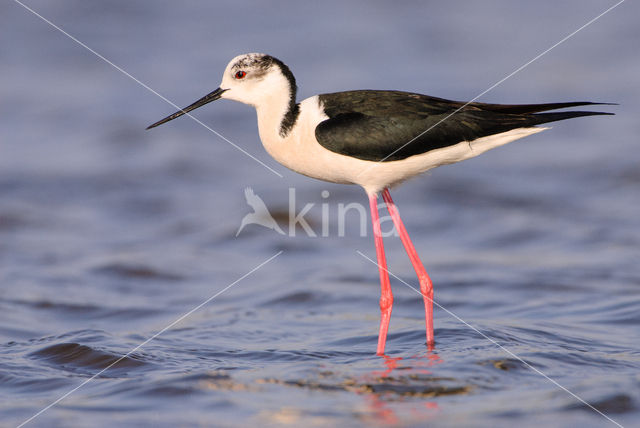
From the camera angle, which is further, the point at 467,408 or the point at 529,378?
the point at 529,378

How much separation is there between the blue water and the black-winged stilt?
1114mm

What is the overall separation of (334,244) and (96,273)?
2703 millimetres

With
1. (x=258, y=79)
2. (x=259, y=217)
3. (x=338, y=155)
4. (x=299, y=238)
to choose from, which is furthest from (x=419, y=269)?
(x=259, y=217)

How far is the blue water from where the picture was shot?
5.88m

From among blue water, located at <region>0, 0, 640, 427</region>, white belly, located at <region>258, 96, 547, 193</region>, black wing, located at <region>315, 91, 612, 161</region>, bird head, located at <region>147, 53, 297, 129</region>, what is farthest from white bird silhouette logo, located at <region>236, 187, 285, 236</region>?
black wing, located at <region>315, 91, 612, 161</region>

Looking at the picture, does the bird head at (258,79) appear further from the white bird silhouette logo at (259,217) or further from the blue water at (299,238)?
the white bird silhouette logo at (259,217)

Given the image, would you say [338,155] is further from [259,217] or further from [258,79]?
[259,217]

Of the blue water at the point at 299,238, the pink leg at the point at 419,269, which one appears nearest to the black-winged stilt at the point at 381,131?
the pink leg at the point at 419,269

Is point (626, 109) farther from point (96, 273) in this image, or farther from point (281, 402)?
point (281, 402)

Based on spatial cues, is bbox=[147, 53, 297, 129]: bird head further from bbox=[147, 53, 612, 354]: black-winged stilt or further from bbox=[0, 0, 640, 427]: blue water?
bbox=[0, 0, 640, 427]: blue water

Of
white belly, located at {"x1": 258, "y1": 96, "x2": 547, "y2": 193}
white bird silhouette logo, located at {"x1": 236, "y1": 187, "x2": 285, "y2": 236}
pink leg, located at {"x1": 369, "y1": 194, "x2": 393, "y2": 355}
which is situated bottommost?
pink leg, located at {"x1": 369, "y1": 194, "x2": 393, "y2": 355}

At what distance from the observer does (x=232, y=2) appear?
2028 centimetres

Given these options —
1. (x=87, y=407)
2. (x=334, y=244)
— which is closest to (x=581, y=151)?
(x=334, y=244)

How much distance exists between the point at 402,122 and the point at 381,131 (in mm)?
178
